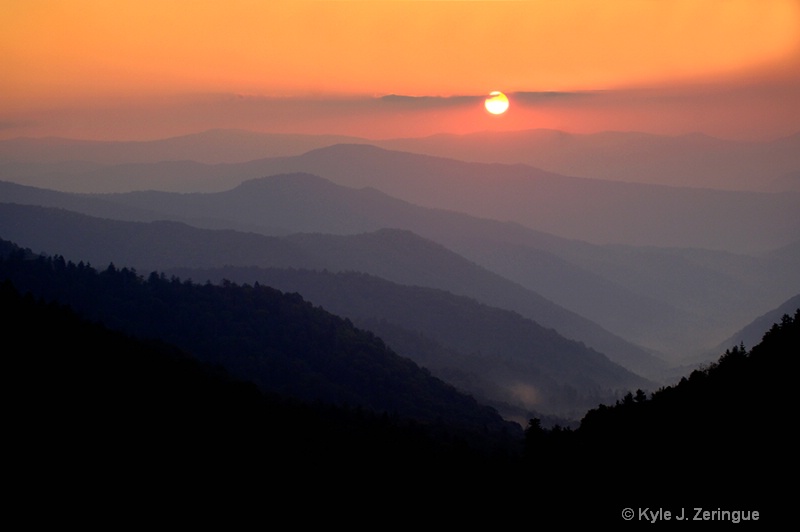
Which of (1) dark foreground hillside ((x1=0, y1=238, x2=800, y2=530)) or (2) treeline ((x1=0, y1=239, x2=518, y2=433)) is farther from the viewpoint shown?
(2) treeline ((x1=0, y1=239, x2=518, y2=433))

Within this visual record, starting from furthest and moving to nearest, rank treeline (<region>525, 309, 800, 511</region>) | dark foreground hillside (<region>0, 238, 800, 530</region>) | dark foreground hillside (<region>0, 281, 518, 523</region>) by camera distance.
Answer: dark foreground hillside (<region>0, 281, 518, 523</region>) → dark foreground hillside (<region>0, 238, 800, 530</region>) → treeline (<region>525, 309, 800, 511</region>)

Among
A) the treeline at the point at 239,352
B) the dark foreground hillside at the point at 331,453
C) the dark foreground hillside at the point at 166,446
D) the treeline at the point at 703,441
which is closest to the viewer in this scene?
the treeline at the point at 703,441

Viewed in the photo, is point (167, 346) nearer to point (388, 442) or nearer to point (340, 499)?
point (388, 442)

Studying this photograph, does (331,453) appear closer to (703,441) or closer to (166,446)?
(166,446)

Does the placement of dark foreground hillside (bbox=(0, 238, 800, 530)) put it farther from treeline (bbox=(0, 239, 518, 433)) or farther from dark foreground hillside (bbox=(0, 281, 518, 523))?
treeline (bbox=(0, 239, 518, 433))

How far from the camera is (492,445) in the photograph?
132 meters

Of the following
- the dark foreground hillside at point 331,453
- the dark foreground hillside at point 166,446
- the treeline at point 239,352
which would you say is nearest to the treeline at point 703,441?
the dark foreground hillside at point 331,453

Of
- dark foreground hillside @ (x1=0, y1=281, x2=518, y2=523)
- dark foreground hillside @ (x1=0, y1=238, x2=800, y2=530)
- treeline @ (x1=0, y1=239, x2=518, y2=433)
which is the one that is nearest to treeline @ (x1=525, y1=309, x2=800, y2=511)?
dark foreground hillside @ (x1=0, y1=238, x2=800, y2=530)

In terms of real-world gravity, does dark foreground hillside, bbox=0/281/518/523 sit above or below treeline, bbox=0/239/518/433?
below

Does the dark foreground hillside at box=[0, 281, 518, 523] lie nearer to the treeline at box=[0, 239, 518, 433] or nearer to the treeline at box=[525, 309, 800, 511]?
the treeline at box=[525, 309, 800, 511]

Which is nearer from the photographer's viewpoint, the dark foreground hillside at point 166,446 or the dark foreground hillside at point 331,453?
the dark foreground hillside at point 331,453

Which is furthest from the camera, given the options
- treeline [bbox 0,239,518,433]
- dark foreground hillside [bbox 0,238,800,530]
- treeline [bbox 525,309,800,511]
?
treeline [bbox 0,239,518,433]

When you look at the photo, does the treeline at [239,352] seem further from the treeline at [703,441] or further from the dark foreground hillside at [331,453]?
the treeline at [703,441]

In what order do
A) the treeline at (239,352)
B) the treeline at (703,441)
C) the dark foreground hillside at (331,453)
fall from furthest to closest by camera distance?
the treeline at (239,352), the dark foreground hillside at (331,453), the treeline at (703,441)
